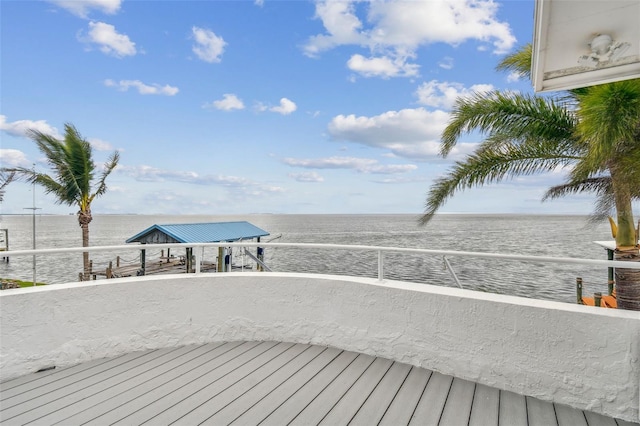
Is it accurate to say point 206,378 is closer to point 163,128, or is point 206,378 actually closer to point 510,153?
point 510,153

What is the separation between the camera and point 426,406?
221 cm

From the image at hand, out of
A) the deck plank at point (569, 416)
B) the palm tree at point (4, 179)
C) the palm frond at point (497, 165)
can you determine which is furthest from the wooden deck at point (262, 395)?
the palm tree at point (4, 179)

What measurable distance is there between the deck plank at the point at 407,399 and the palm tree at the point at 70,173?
54.3 feet

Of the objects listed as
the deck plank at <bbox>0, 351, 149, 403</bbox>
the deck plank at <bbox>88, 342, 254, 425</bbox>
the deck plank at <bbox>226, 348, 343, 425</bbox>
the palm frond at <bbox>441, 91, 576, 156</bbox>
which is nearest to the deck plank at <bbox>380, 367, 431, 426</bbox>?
the deck plank at <bbox>226, 348, 343, 425</bbox>

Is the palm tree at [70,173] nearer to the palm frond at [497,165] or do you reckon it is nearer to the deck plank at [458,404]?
the palm frond at [497,165]

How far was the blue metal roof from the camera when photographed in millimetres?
13585

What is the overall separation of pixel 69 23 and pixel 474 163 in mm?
13205

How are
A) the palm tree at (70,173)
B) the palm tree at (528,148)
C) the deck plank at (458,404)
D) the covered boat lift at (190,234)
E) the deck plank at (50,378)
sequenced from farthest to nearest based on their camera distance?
the palm tree at (70,173) < the covered boat lift at (190,234) < the palm tree at (528,148) < the deck plank at (50,378) < the deck plank at (458,404)

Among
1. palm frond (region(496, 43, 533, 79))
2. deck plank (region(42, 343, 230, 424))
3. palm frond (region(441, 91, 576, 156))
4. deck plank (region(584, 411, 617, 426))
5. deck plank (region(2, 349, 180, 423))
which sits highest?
palm frond (region(496, 43, 533, 79))

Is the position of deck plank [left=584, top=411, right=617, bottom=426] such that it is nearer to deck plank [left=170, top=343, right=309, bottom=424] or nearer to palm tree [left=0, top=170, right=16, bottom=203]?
deck plank [left=170, top=343, right=309, bottom=424]

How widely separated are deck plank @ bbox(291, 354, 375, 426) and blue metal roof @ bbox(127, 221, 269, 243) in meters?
11.2

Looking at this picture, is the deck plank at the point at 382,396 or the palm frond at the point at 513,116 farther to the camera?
the palm frond at the point at 513,116

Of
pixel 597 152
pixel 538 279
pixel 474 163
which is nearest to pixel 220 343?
pixel 597 152

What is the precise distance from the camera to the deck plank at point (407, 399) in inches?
80.7
